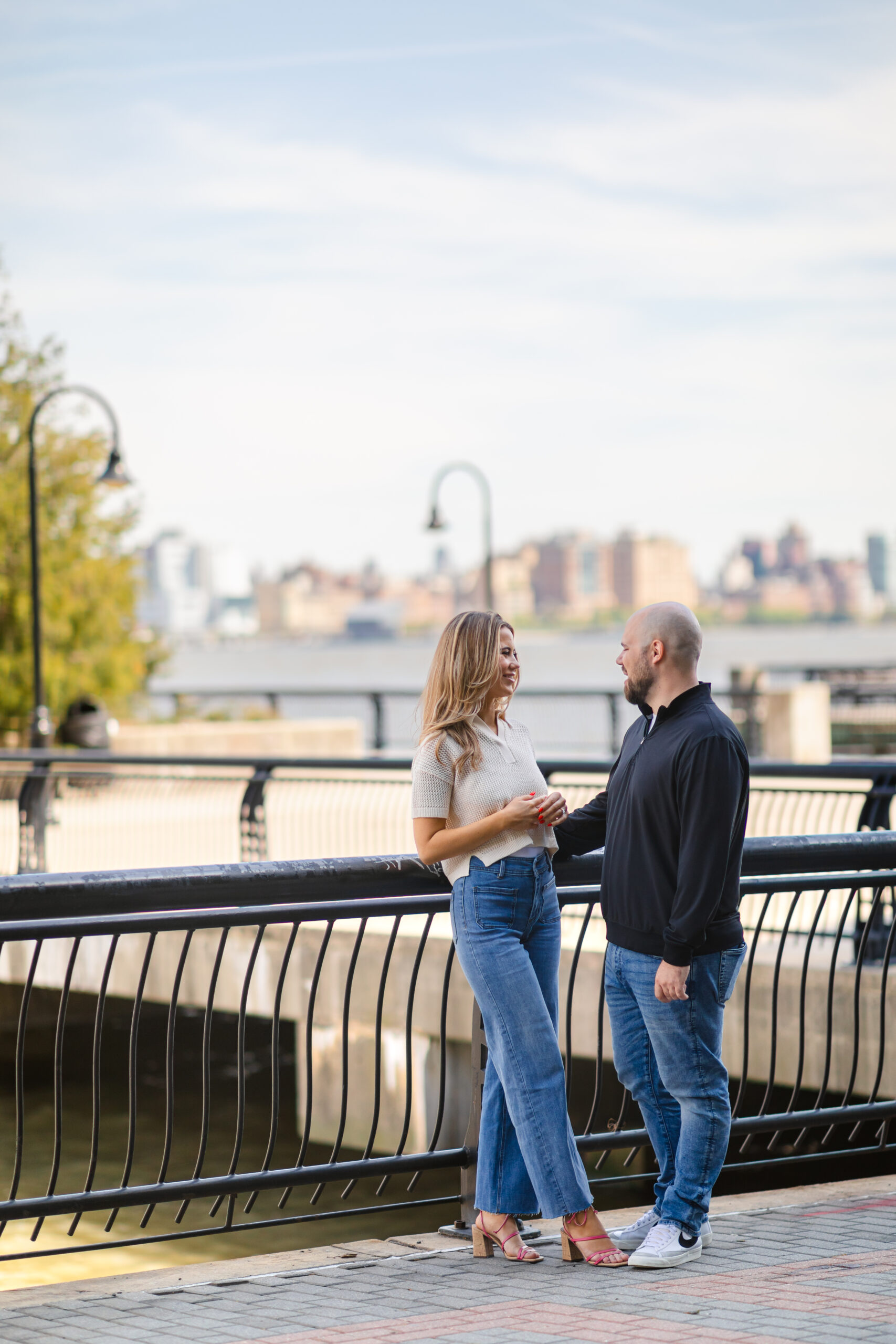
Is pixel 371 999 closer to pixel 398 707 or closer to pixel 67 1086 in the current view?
pixel 67 1086

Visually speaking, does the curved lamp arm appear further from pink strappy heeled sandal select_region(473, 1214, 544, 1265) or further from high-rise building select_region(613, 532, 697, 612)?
high-rise building select_region(613, 532, 697, 612)

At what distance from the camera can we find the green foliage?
27062mm

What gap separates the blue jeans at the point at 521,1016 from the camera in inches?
187

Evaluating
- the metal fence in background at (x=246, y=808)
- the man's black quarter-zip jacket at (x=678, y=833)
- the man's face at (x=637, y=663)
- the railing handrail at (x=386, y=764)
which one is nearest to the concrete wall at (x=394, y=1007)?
the metal fence in background at (x=246, y=808)

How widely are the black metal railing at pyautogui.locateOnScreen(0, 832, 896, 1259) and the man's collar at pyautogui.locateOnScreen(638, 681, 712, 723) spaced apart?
819 millimetres

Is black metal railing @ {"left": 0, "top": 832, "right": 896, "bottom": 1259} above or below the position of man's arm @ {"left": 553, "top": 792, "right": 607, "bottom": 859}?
below

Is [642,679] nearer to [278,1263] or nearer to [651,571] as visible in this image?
[278,1263]

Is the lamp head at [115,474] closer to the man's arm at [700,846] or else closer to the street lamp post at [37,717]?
the street lamp post at [37,717]

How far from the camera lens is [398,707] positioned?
3891 cm

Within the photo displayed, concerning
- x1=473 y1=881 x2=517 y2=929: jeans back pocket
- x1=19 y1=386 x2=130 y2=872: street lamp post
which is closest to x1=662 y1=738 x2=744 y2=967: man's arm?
x1=473 y1=881 x2=517 y2=929: jeans back pocket

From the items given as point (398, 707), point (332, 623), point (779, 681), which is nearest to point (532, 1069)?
point (398, 707)

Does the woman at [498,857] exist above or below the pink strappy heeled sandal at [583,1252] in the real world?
A: above

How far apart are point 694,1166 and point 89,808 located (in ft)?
53.4

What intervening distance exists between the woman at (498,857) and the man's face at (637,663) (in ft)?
1.12
